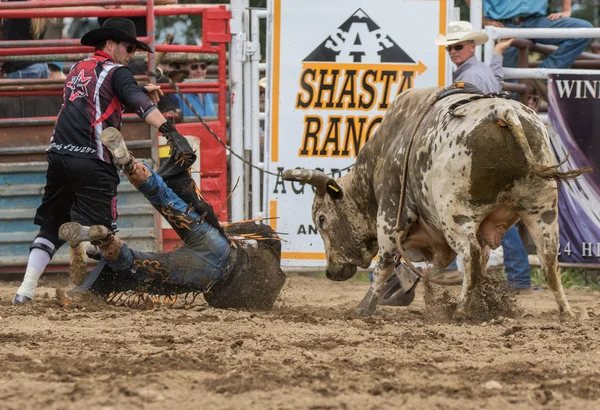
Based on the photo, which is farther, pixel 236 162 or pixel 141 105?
pixel 236 162

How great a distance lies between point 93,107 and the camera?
20.6ft

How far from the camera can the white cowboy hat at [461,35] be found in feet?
24.8

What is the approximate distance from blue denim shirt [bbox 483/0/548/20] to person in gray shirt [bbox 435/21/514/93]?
1.43 m

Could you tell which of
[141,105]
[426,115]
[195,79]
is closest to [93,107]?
[141,105]

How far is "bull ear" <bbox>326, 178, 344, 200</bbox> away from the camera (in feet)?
22.4

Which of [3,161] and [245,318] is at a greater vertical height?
[3,161]

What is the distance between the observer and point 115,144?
19.2 ft

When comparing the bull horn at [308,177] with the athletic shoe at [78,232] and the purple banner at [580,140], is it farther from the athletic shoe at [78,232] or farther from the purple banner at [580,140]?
the purple banner at [580,140]

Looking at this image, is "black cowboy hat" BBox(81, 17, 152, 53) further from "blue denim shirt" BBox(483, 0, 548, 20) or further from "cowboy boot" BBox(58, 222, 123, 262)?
"blue denim shirt" BBox(483, 0, 548, 20)

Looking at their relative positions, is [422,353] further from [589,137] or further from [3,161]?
[3,161]

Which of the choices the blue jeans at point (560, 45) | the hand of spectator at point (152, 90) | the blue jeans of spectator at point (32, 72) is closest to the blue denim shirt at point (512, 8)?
the blue jeans at point (560, 45)

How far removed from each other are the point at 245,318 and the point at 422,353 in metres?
1.51

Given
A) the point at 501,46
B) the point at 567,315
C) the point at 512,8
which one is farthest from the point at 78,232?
the point at 512,8

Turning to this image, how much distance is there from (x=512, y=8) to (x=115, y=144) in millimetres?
4440
